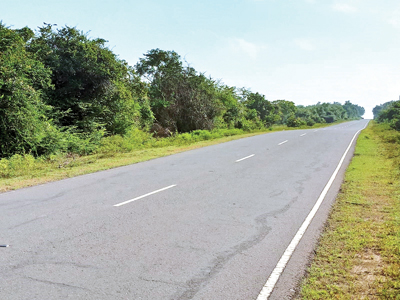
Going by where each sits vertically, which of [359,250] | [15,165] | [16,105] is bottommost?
[359,250]

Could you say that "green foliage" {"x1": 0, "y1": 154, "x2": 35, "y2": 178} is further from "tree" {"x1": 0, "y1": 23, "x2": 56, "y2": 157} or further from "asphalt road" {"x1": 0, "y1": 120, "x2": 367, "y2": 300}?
"asphalt road" {"x1": 0, "y1": 120, "x2": 367, "y2": 300}

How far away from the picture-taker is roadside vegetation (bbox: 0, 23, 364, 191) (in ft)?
48.6

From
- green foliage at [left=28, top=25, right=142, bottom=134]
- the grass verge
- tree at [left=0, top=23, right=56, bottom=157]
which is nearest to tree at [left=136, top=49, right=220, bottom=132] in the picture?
green foliage at [left=28, top=25, right=142, bottom=134]

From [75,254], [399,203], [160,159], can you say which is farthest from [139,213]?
[160,159]

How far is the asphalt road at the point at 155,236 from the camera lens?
13.5 ft

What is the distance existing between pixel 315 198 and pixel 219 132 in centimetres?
2522

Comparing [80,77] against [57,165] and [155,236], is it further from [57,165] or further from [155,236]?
[155,236]

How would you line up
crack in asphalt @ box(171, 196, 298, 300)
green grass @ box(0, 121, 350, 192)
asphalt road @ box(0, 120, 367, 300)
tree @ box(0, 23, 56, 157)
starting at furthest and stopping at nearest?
1. tree @ box(0, 23, 56, 157)
2. green grass @ box(0, 121, 350, 192)
3. asphalt road @ box(0, 120, 367, 300)
4. crack in asphalt @ box(171, 196, 298, 300)

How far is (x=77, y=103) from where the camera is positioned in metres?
20.2

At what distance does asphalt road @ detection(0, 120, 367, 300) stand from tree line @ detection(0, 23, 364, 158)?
6172mm

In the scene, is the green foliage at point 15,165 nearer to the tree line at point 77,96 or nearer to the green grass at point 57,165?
the green grass at point 57,165

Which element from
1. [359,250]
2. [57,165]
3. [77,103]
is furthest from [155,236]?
[77,103]

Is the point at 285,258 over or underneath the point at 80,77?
underneath

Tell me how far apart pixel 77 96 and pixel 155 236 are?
1697 centimetres
